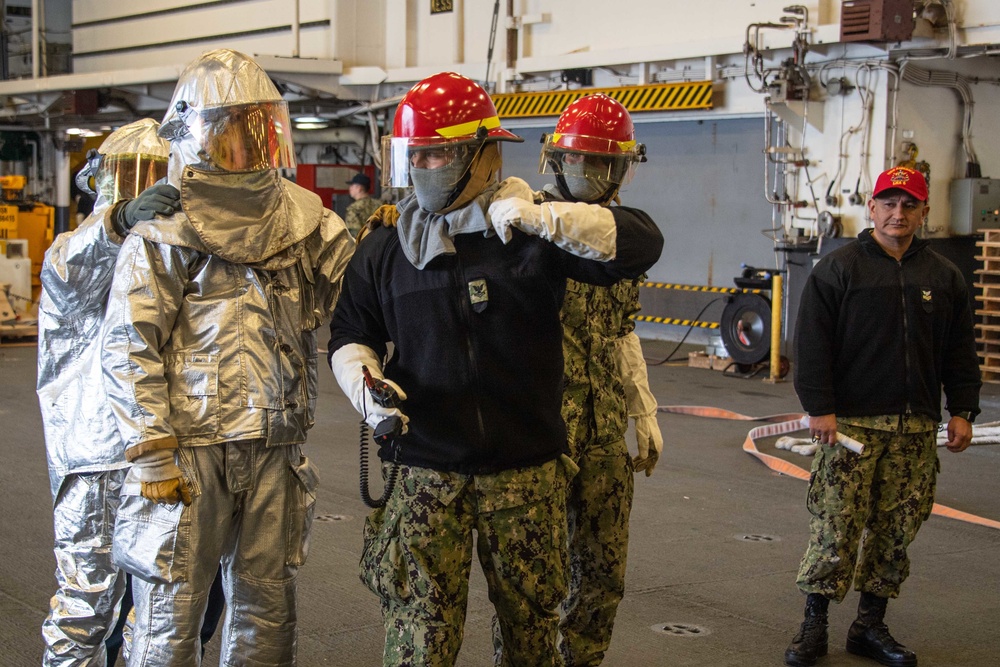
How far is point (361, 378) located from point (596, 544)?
116cm

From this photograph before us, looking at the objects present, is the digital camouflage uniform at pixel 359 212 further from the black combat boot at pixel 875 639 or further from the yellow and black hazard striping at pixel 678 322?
the black combat boot at pixel 875 639

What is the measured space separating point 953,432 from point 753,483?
2.95 meters

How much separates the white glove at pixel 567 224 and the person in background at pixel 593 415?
2.92 ft

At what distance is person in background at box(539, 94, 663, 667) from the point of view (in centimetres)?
389

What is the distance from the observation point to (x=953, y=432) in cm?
461

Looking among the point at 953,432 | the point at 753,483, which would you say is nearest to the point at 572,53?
the point at 753,483

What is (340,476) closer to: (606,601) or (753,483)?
(753,483)

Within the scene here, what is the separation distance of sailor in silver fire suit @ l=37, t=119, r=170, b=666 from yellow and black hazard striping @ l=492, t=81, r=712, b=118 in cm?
947

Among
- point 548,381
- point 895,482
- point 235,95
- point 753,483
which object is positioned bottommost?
point 753,483

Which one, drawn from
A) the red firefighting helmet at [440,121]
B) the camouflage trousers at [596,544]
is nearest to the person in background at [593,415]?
the camouflage trousers at [596,544]

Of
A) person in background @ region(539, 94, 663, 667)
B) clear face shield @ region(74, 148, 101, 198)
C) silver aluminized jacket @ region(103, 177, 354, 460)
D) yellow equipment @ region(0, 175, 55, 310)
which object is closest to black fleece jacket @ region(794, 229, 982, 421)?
person in background @ region(539, 94, 663, 667)

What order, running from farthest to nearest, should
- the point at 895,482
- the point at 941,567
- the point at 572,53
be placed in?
the point at 572,53
the point at 941,567
the point at 895,482

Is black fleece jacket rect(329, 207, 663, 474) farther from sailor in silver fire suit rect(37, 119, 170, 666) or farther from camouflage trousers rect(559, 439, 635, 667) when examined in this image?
sailor in silver fire suit rect(37, 119, 170, 666)

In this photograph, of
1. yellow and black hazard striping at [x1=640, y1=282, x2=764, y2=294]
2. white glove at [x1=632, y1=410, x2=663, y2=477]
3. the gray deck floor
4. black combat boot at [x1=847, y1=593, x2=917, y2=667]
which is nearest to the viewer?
white glove at [x1=632, y1=410, x2=663, y2=477]
